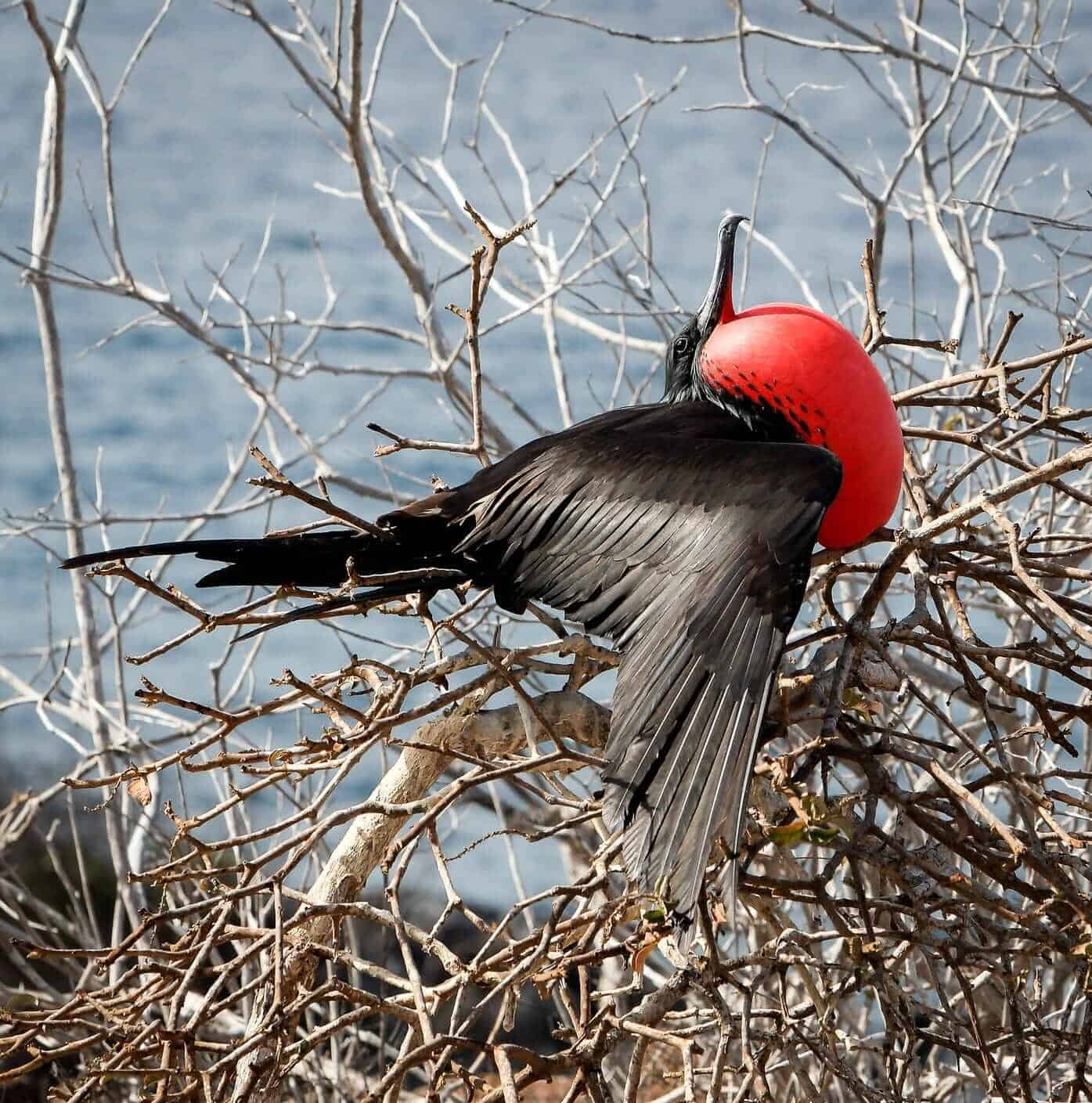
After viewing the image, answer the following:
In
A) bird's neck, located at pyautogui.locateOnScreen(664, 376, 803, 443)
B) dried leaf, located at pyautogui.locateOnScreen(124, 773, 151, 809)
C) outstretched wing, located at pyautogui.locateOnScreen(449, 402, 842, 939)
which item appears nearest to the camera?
outstretched wing, located at pyautogui.locateOnScreen(449, 402, 842, 939)

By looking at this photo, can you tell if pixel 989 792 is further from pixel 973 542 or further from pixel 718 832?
pixel 718 832

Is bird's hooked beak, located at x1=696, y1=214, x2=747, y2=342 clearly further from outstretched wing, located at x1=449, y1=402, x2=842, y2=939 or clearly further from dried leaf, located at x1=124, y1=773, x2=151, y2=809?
dried leaf, located at x1=124, y1=773, x2=151, y2=809

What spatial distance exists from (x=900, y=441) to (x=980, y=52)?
3.96 feet

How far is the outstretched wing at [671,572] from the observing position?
4.24 feet

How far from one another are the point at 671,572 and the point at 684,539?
0.15 ft

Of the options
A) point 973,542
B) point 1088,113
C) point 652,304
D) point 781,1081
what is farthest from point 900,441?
point 781,1081

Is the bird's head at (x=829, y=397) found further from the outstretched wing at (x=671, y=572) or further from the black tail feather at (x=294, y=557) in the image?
the black tail feather at (x=294, y=557)

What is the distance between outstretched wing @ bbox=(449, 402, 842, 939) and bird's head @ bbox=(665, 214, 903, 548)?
0.08m

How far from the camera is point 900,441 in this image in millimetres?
1705

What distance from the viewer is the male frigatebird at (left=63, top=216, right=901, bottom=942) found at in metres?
1.32

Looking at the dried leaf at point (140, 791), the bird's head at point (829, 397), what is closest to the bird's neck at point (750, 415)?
the bird's head at point (829, 397)

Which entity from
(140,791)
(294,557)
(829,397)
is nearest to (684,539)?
(829,397)

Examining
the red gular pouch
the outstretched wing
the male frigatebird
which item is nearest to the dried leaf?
the male frigatebird

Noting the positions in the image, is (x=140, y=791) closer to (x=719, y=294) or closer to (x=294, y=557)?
(x=294, y=557)
